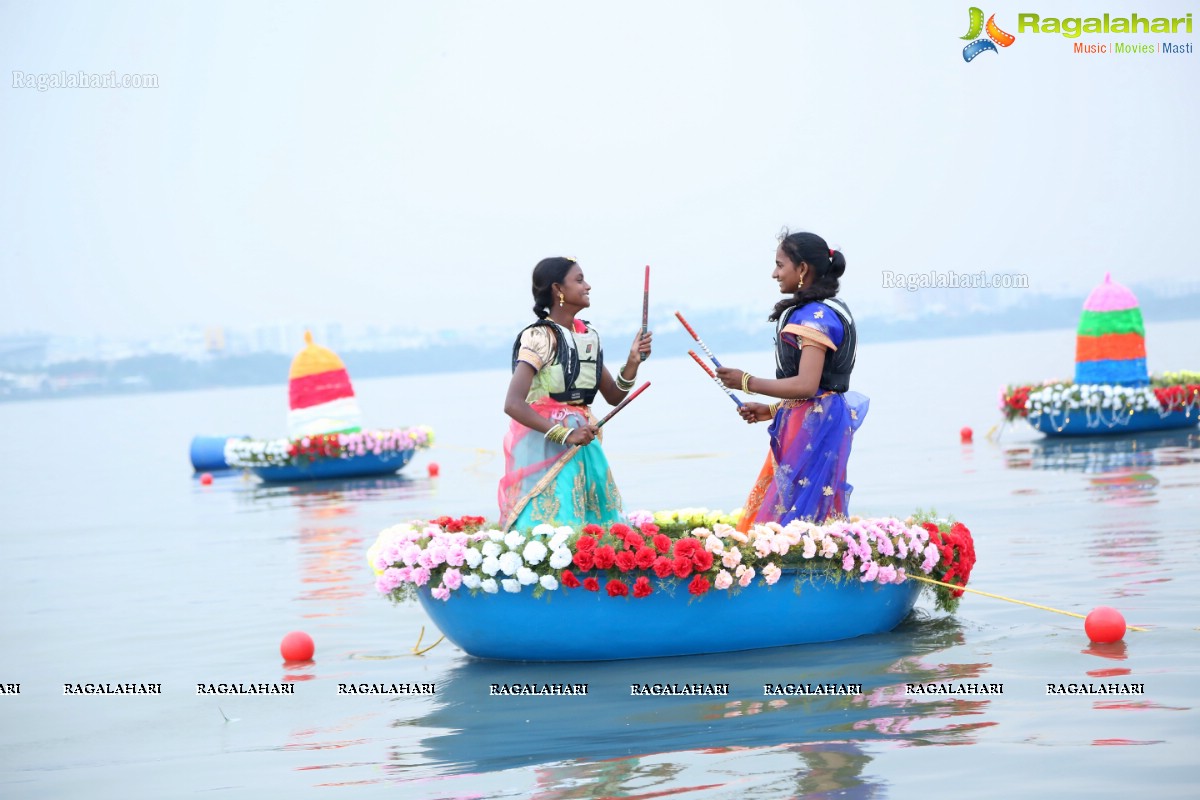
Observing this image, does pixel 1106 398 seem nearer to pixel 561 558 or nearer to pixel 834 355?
pixel 834 355

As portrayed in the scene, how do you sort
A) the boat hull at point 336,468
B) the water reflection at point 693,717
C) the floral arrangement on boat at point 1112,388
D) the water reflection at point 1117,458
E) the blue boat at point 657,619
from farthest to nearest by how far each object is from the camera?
the boat hull at point 336,468 < the floral arrangement on boat at point 1112,388 < the water reflection at point 1117,458 < the blue boat at point 657,619 < the water reflection at point 693,717

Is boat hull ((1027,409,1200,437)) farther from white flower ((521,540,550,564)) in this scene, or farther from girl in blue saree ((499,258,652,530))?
white flower ((521,540,550,564))

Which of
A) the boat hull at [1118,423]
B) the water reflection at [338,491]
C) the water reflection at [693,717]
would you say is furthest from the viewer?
the boat hull at [1118,423]

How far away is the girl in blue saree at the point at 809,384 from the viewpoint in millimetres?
8891

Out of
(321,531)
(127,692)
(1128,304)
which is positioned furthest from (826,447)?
(1128,304)

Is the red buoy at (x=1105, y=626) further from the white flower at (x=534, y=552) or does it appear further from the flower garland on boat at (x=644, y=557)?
the white flower at (x=534, y=552)

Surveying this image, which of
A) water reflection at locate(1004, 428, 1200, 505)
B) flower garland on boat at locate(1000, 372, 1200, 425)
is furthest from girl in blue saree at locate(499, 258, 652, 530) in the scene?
flower garland on boat at locate(1000, 372, 1200, 425)

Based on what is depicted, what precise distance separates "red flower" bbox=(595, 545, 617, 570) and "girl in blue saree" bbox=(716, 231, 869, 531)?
122cm

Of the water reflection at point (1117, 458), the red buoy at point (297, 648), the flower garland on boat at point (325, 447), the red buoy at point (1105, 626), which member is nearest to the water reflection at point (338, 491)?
the flower garland on boat at point (325, 447)

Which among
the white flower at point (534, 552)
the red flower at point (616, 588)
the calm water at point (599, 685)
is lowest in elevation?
the calm water at point (599, 685)

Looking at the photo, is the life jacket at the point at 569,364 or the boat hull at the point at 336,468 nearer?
the life jacket at the point at 569,364

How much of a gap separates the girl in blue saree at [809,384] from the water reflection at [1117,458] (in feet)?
24.8

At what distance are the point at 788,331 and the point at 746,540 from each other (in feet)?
4.09

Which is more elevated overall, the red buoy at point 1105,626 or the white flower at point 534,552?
the white flower at point 534,552
